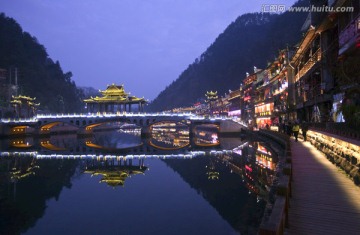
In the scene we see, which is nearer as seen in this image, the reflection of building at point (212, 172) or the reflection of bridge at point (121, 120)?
the reflection of building at point (212, 172)

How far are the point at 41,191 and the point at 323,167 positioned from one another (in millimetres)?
20373

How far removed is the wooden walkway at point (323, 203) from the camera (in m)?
8.34

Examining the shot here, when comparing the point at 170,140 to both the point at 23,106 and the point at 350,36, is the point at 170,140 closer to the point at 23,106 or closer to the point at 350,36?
the point at 23,106

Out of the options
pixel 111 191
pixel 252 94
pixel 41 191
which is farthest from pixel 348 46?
pixel 252 94

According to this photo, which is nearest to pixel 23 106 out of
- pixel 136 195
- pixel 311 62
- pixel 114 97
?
pixel 114 97

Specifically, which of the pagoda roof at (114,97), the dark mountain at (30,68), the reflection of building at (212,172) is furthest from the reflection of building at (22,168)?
the dark mountain at (30,68)

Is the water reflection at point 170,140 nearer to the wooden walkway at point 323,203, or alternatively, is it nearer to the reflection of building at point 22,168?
the reflection of building at point 22,168

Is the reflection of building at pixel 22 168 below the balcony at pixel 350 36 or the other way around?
below

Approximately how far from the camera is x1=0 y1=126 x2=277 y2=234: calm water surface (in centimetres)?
1653

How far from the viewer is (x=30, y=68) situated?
108875 millimetres

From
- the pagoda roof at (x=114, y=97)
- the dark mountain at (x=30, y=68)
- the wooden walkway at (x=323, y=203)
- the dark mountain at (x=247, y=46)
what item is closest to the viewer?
the wooden walkway at (x=323, y=203)

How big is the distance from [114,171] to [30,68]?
89.7m

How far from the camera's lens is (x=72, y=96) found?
13525cm

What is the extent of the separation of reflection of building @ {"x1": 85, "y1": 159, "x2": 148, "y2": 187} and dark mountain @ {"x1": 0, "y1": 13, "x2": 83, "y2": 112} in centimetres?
6699
